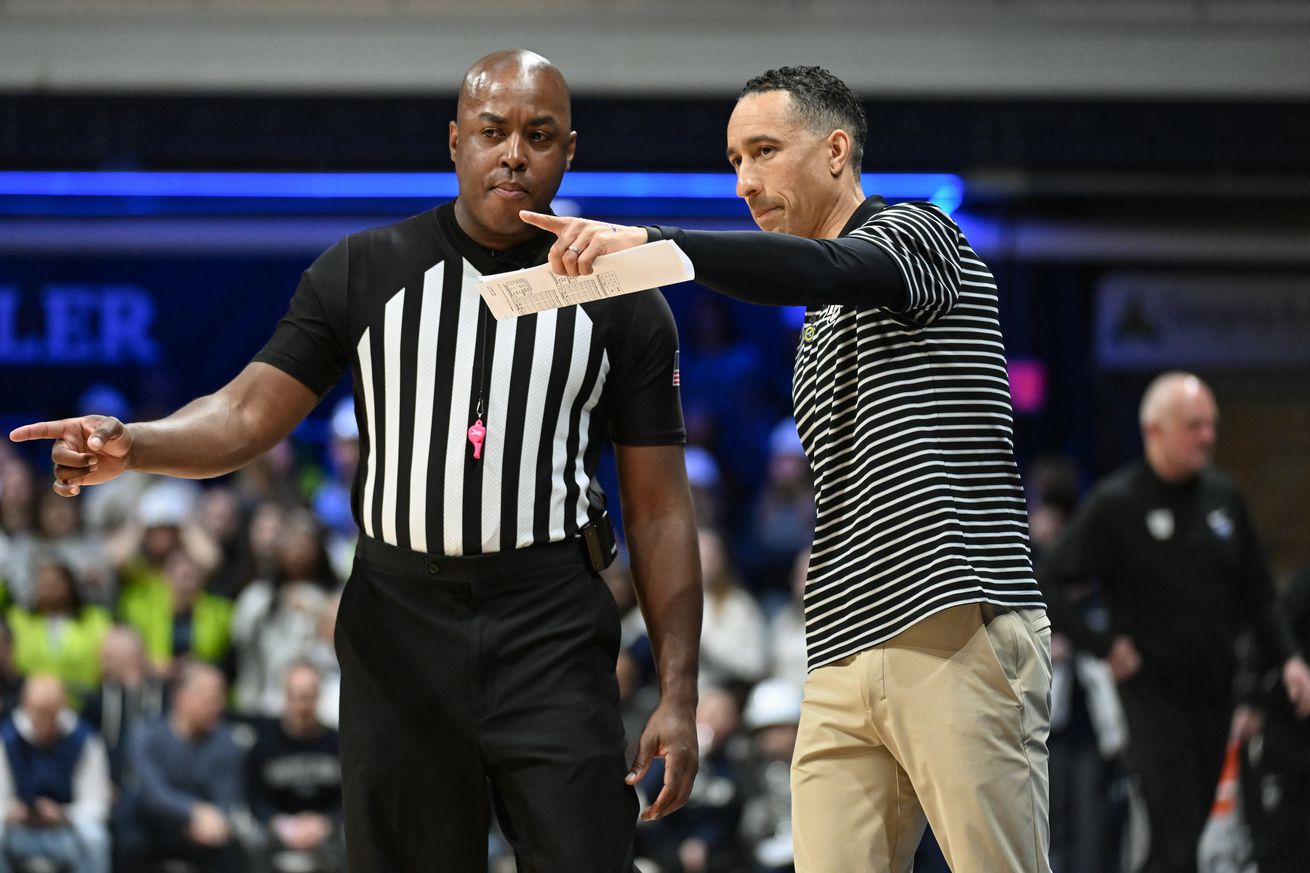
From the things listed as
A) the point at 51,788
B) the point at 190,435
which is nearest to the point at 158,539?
the point at 51,788

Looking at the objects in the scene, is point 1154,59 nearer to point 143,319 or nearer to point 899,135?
point 899,135

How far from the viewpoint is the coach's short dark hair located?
2.54 m

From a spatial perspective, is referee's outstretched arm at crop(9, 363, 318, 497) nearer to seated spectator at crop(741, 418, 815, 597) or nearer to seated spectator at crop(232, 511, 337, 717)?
seated spectator at crop(232, 511, 337, 717)

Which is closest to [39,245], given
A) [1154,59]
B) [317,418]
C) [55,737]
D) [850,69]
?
[317,418]

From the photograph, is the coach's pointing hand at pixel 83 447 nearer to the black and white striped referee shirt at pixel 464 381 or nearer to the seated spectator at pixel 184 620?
the black and white striped referee shirt at pixel 464 381

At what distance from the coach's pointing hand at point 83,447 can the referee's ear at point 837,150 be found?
3.72 ft

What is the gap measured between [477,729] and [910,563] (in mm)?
683

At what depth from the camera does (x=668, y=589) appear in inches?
102

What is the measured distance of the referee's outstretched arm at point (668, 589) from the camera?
2527 millimetres

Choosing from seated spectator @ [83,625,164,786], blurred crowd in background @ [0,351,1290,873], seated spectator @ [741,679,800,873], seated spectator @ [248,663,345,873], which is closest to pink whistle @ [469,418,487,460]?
blurred crowd in background @ [0,351,1290,873]

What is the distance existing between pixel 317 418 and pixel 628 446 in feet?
22.3

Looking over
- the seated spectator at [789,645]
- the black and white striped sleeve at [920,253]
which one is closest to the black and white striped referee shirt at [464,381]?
the black and white striped sleeve at [920,253]

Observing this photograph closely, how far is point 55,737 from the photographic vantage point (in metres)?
6.23

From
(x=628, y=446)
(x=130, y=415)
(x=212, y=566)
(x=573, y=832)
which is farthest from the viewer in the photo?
(x=130, y=415)
